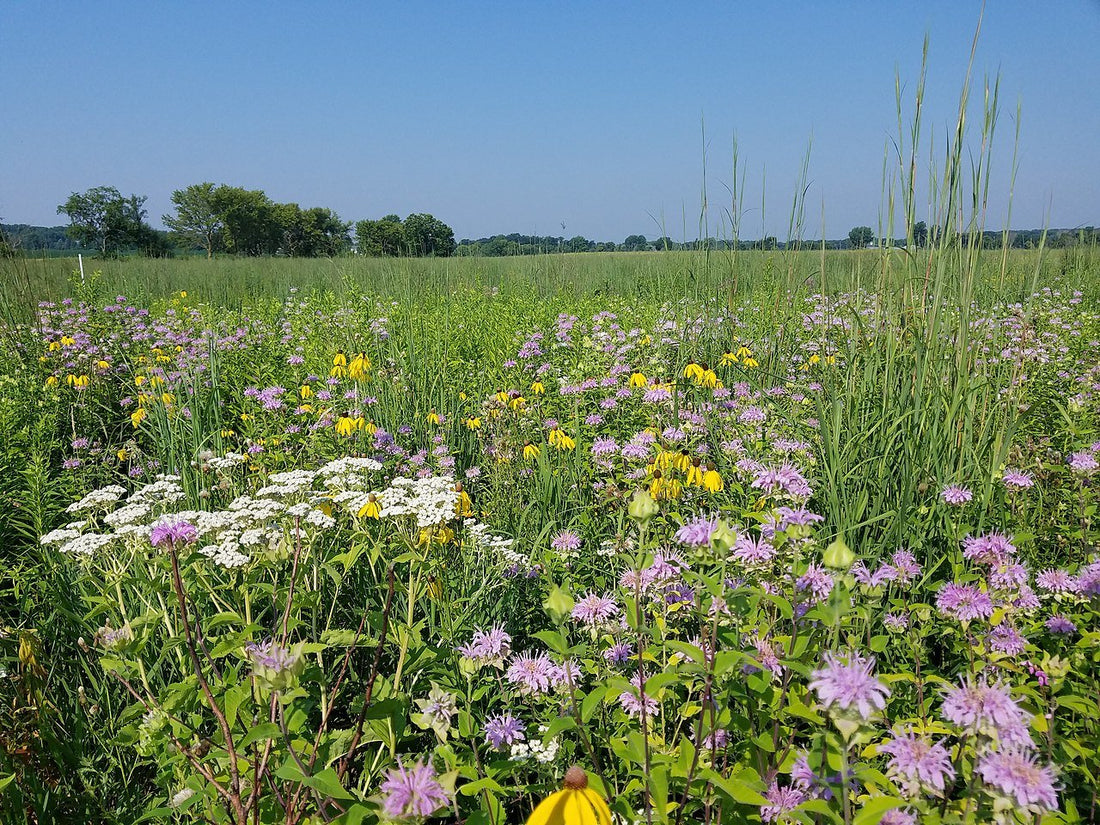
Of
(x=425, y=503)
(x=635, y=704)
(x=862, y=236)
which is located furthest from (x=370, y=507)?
(x=862, y=236)

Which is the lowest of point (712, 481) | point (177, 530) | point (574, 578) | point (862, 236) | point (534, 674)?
point (574, 578)

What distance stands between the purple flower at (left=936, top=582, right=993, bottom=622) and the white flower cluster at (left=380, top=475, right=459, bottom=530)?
1122 mm

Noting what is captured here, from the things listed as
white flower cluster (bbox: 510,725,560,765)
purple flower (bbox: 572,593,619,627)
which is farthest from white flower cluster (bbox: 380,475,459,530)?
white flower cluster (bbox: 510,725,560,765)

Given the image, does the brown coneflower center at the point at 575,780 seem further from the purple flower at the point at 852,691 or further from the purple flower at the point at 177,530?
the purple flower at the point at 177,530

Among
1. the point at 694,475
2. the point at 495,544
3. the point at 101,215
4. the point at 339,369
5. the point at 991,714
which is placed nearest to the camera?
the point at 991,714

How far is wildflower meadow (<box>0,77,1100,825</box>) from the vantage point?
997 millimetres

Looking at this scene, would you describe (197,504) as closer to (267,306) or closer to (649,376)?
(649,376)

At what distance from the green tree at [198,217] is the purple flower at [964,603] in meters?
58.6

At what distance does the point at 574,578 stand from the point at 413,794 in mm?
1428

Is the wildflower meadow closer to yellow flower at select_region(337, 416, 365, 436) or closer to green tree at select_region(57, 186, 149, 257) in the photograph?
yellow flower at select_region(337, 416, 365, 436)

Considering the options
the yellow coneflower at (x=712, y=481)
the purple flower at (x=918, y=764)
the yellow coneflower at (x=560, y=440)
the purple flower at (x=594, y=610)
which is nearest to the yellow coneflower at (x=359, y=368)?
the yellow coneflower at (x=560, y=440)

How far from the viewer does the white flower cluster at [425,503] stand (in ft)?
5.08

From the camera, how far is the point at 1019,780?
706 millimetres

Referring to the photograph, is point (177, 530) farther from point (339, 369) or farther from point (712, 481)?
point (339, 369)
